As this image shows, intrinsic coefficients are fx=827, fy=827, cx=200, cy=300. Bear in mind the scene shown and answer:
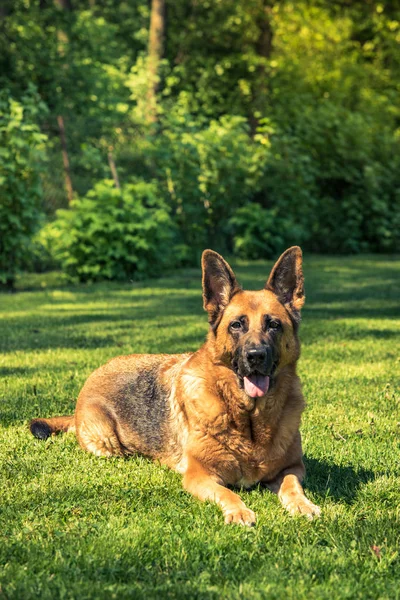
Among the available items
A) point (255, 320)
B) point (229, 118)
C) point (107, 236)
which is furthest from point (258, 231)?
point (255, 320)

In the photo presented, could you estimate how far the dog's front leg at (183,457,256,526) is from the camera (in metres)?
4.39

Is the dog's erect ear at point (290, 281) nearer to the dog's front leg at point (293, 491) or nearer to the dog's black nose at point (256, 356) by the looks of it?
the dog's black nose at point (256, 356)

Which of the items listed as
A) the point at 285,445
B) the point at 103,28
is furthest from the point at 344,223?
the point at 285,445

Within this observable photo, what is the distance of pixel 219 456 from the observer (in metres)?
4.93

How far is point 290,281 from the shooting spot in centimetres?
524

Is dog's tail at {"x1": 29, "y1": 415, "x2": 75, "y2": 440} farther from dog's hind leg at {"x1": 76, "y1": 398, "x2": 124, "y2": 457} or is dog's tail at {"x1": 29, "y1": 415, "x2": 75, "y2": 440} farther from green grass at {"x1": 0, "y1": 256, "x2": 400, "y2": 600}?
dog's hind leg at {"x1": 76, "y1": 398, "x2": 124, "y2": 457}

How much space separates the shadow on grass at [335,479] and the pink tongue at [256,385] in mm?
685

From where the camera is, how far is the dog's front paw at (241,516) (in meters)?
4.34

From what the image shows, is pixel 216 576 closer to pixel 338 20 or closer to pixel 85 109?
pixel 85 109

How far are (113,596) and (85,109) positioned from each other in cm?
2069

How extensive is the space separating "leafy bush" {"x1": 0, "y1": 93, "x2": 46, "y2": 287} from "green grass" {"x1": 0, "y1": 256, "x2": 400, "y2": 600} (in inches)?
265

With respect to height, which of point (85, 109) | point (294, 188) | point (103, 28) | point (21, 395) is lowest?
point (21, 395)

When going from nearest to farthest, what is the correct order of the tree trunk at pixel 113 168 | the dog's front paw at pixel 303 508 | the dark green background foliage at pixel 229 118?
the dog's front paw at pixel 303 508
the tree trunk at pixel 113 168
the dark green background foliage at pixel 229 118

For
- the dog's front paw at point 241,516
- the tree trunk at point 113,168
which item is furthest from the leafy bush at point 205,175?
the dog's front paw at point 241,516
